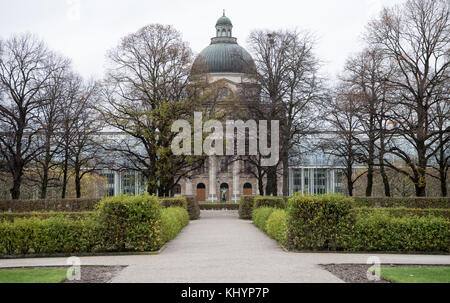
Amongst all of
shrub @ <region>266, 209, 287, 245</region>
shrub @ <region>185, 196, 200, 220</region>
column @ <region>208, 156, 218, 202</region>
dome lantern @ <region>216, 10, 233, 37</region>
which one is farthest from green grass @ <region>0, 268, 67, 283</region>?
dome lantern @ <region>216, 10, 233, 37</region>

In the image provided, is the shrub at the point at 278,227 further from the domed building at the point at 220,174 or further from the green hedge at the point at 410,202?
the domed building at the point at 220,174

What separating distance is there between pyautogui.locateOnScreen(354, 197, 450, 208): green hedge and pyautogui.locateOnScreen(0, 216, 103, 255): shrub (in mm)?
19341

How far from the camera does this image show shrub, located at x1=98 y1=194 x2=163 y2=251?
1456cm

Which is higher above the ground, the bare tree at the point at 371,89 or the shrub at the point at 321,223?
the bare tree at the point at 371,89

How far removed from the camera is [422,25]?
95.8 ft

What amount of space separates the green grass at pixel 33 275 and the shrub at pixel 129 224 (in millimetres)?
3385

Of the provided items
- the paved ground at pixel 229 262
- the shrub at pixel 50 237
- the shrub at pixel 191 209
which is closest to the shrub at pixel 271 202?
the shrub at pixel 191 209

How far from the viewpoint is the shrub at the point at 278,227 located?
Result: 15.6 m

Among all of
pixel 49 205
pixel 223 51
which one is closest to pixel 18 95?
pixel 49 205

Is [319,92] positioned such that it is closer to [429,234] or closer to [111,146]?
[111,146]

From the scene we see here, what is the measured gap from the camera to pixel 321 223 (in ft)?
48.0

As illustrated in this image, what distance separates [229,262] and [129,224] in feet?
13.2

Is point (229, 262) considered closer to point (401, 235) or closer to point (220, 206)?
point (401, 235)
